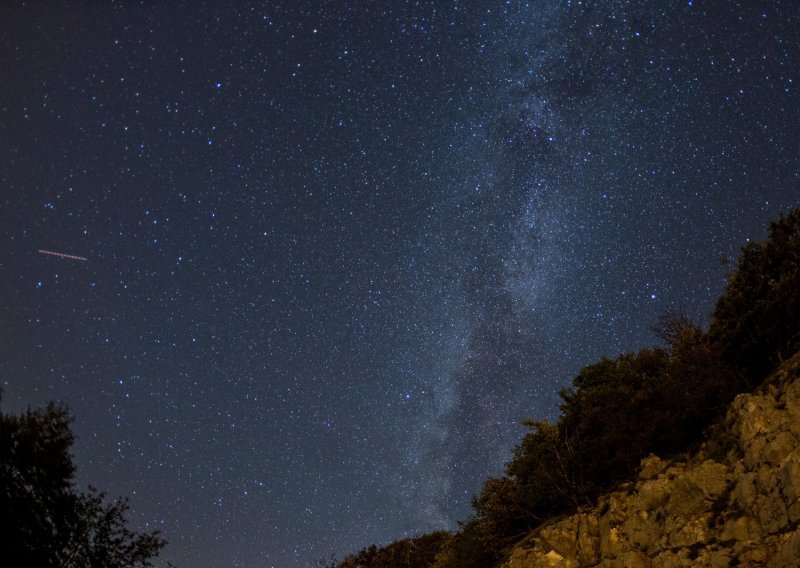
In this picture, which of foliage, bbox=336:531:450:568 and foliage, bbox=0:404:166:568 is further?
foliage, bbox=336:531:450:568

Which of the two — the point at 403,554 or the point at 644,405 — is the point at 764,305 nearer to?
the point at 644,405

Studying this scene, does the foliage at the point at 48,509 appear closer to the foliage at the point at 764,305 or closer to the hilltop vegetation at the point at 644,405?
the hilltop vegetation at the point at 644,405

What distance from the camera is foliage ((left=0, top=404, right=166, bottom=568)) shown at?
1472 centimetres

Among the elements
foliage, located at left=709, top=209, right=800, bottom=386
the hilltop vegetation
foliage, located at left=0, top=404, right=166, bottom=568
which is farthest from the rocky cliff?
foliage, located at left=0, top=404, right=166, bottom=568

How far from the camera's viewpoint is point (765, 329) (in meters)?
16.2

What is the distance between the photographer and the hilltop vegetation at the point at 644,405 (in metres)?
16.3

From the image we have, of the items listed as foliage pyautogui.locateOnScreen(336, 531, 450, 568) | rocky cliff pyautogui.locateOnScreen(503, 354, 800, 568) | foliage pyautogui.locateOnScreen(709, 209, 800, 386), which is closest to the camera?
rocky cliff pyautogui.locateOnScreen(503, 354, 800, 568)

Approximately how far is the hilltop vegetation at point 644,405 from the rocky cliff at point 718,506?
34.8 inches

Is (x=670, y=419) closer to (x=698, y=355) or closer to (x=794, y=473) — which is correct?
(x=698, y=355)

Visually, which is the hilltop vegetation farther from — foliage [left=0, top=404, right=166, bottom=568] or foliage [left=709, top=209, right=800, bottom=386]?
foliage [left=0, top=404, right=166, bottom=568]

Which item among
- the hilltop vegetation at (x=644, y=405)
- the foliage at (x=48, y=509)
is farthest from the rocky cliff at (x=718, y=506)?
the foliage at (x=48, y=509)

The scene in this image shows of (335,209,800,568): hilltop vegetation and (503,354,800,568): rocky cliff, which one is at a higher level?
(335,209,800,568): hilltop vegetation

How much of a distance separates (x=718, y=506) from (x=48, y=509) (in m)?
17.7

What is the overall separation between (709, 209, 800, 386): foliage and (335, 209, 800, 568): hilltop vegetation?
29 mm
